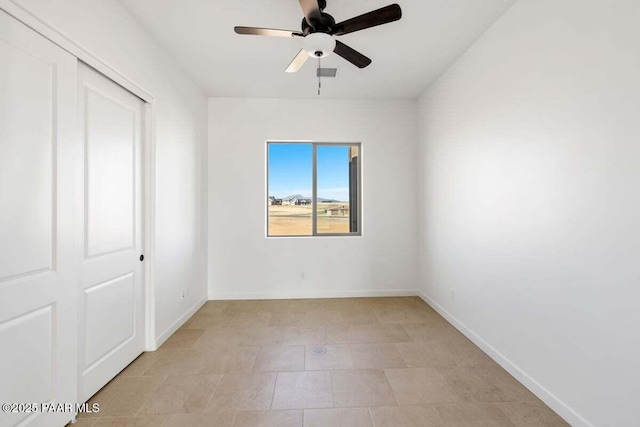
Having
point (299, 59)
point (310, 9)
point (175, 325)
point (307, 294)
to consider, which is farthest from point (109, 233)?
point (307, 294)

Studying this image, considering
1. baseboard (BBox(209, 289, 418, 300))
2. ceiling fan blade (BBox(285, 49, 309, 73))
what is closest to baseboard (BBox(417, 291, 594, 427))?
baseboard (BBox(209, 289, 418, 300))

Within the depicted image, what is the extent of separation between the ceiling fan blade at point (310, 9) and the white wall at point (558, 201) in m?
1.55

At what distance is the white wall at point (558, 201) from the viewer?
4.80 ft

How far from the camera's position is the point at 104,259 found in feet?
6.88

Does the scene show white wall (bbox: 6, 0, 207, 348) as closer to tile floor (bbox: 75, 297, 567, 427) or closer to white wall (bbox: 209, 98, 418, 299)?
white wall (bbox: 209, 98, 418, 299)

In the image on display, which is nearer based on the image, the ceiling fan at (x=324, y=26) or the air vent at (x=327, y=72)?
the ceiling fan at (x=324, y=26)

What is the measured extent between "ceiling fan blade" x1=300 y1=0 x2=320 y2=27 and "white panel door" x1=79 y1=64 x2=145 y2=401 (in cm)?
152

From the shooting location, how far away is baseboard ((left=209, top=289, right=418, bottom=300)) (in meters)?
4.10

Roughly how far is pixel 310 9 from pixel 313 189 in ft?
8.88

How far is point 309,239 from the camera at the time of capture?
4.20 metres

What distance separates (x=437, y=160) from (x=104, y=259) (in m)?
3.57

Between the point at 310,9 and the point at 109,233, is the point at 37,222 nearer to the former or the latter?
the point at 109,233

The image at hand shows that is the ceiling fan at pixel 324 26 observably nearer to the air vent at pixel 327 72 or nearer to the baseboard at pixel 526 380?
the air vent at pixel 327 72

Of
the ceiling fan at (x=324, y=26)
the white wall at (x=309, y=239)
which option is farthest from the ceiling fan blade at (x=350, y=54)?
the white wall at (x=309, y=239)
